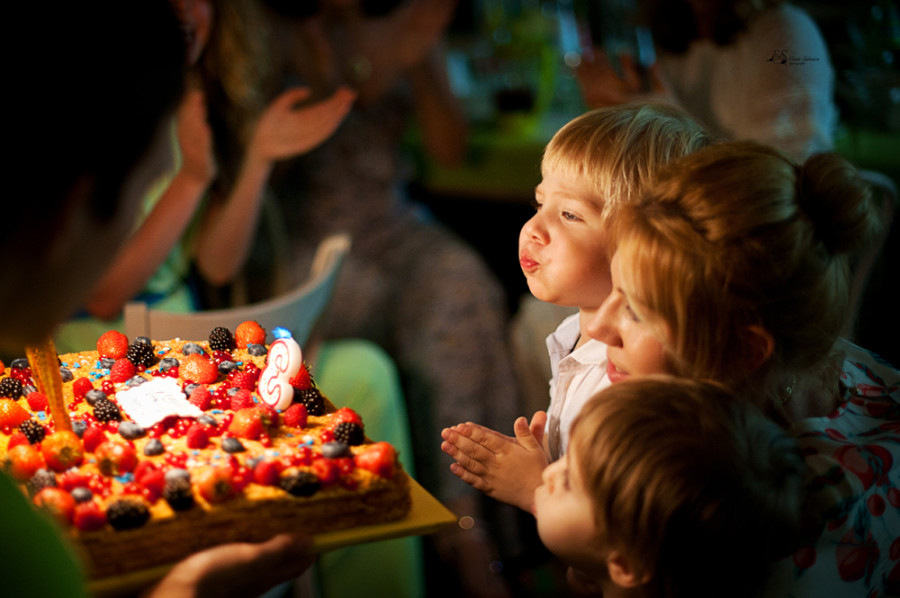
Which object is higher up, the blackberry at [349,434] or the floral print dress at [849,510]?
the blackberry at [349,434]

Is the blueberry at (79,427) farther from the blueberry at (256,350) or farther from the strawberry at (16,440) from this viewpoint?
the blueberry at (256,350)

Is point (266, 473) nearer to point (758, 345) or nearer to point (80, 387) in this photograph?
point (80, 387)

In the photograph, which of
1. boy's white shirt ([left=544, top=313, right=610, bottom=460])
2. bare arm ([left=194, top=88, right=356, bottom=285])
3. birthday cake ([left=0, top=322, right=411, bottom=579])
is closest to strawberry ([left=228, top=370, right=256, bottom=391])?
birthday cake ([left=0, top=322, right=411, bottom=579])

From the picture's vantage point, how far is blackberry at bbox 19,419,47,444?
853 millimetres

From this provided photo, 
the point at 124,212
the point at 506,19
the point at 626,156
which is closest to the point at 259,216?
the point at 626,156

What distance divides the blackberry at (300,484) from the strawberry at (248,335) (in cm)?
28

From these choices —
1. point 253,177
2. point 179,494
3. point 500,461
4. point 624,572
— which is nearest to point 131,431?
point 179,494

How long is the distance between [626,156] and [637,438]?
366mm

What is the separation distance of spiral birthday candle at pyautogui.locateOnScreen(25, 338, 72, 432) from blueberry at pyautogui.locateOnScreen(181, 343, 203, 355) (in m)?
0.16

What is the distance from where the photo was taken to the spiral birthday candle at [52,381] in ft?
2.87

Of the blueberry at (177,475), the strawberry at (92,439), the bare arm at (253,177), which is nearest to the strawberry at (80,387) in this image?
the strawberry at (92,439)

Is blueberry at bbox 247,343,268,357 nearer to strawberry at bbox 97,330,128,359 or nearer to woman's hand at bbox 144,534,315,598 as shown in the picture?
strawberry at bbox 97,330,128,359

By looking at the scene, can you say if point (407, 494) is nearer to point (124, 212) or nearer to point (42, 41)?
point (124, 212)

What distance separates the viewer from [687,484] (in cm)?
72
